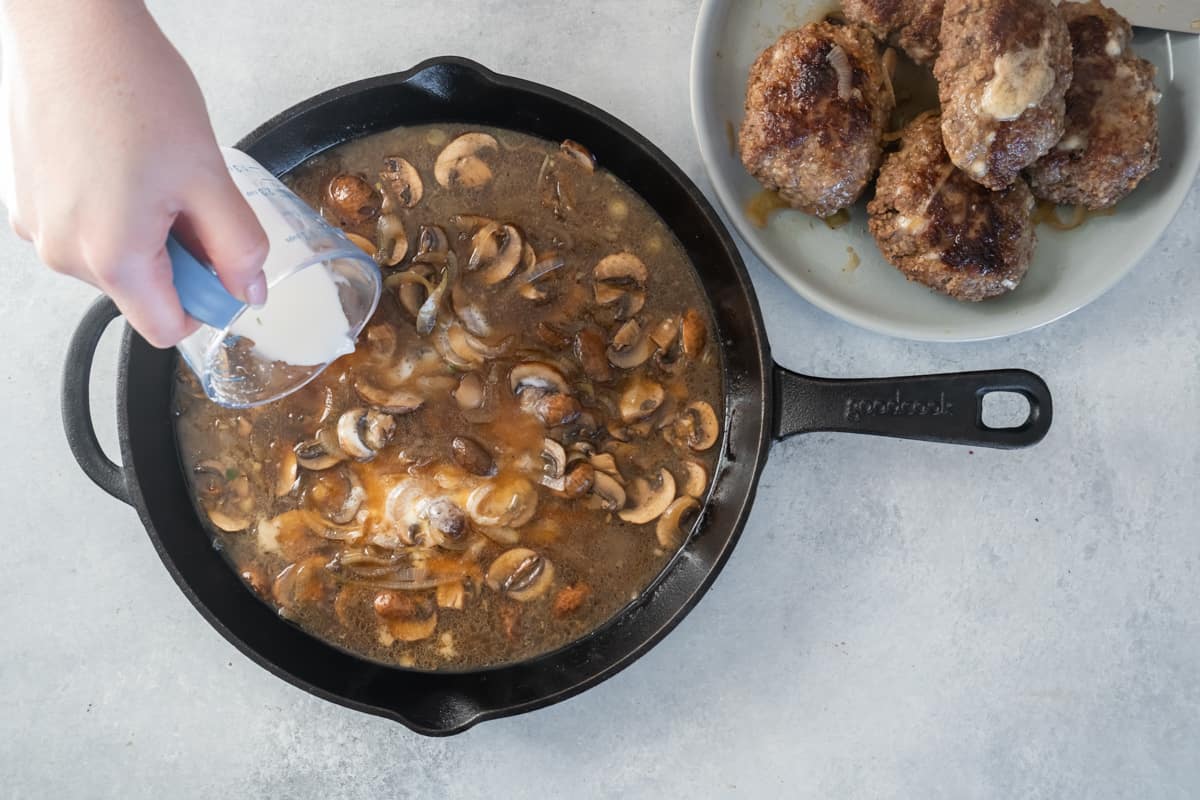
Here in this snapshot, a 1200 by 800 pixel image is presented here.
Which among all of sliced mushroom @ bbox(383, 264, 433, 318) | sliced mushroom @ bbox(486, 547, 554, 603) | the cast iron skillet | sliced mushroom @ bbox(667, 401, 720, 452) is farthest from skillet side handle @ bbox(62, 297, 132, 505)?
sliced mushroom @ bbox(667, 401, 720, 452)

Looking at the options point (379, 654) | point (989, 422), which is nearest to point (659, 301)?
point (989, 422)

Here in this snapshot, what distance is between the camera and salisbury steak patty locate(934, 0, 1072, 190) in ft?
5.51

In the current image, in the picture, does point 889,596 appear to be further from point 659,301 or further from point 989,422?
point 659,301

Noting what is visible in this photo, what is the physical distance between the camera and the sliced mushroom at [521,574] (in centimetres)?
192

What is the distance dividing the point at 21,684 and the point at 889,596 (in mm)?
2112

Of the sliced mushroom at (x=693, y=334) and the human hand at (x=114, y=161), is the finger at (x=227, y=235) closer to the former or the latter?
the human hand at (x=114, y=161)

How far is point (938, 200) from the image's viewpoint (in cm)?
184

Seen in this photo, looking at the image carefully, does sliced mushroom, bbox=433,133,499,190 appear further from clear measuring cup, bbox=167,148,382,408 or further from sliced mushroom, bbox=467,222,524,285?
clear measuring cup, bbox=167,148,382,408

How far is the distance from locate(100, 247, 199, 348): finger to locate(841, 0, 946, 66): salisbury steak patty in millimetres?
1485

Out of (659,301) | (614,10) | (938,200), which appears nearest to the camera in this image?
(938,200)

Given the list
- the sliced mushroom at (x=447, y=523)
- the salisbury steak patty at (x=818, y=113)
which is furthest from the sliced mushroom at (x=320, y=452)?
the salisbury steak patty at (x=818, y=113)

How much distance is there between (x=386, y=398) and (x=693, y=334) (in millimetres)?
682

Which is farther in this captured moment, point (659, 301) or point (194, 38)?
point (194, 38)

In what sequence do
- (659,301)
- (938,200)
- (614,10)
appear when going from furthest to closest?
1. (614,10)
2. (659,301)
3. (938,200)
